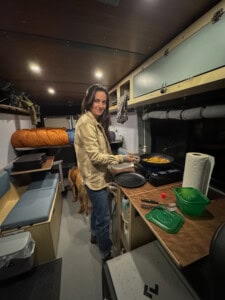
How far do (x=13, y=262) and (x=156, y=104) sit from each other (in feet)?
6.64

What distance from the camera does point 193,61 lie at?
2.55 ft

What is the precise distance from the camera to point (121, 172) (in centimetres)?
139

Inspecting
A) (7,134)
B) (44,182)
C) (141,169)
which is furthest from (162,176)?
(7,134)

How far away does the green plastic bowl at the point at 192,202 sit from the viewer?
28.6 inches

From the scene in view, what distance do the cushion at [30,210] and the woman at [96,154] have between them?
1.85 ft

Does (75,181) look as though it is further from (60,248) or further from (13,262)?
(13,262)

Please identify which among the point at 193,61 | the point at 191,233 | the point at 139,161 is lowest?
the point at 191,233

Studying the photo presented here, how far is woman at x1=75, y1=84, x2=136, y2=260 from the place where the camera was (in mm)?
1131

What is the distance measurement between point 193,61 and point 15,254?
1.87 meters

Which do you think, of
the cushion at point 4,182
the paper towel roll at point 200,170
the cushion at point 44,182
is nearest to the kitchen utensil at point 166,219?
the paper towel roll at point 200,170

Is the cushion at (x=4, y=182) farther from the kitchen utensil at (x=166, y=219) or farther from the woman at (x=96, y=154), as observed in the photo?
the kitchen utensil at (x=166, y=219)

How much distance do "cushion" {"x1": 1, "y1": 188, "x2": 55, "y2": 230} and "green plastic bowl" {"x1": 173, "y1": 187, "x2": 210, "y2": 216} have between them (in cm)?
123

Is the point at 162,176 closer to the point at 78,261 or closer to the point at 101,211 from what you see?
the point at 101,211

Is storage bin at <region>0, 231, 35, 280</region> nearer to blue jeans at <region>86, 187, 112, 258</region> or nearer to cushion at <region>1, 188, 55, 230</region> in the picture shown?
cushion at <region>1, 188, 55, 230</region>
